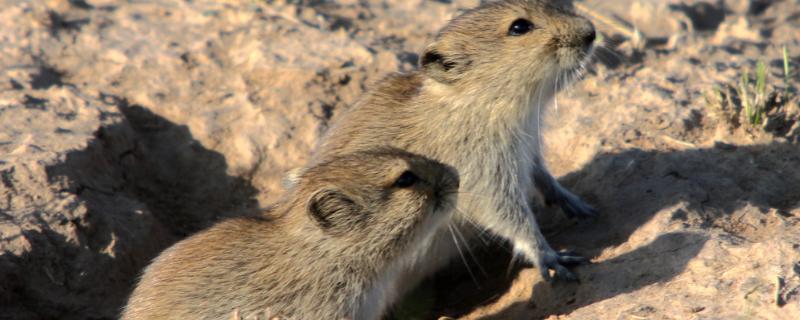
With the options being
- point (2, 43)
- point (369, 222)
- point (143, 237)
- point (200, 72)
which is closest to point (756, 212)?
point (369, 222)

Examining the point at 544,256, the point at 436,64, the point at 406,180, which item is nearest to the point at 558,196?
the point at 544,256

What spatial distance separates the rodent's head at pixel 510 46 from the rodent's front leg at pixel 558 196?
876 millimetres

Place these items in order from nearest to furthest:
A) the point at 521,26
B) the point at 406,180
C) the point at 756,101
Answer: the point at 406,180, the point at 521,26, the point at 756,101

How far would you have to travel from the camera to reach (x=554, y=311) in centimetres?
499

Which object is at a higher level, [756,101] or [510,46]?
[510,46]

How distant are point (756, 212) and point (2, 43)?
19.0ft

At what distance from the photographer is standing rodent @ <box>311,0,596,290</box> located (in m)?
5.35

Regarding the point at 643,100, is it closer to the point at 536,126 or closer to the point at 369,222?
the point at 536,126

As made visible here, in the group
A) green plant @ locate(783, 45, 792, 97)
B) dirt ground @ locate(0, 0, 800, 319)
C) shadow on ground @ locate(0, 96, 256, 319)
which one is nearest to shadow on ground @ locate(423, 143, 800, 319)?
dirt ground @ locate(0, 0, 800, 319)

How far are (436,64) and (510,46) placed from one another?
0.46m

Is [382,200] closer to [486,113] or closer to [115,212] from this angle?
[486,113]

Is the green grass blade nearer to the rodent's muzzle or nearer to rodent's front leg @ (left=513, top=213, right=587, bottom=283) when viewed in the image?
rodent's front leg @ (left=513, top=213, right=587, bottom=283)

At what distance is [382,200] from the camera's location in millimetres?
4711

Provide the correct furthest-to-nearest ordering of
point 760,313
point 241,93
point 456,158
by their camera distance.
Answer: point 241,93 → point 456,158 → point 760,313
